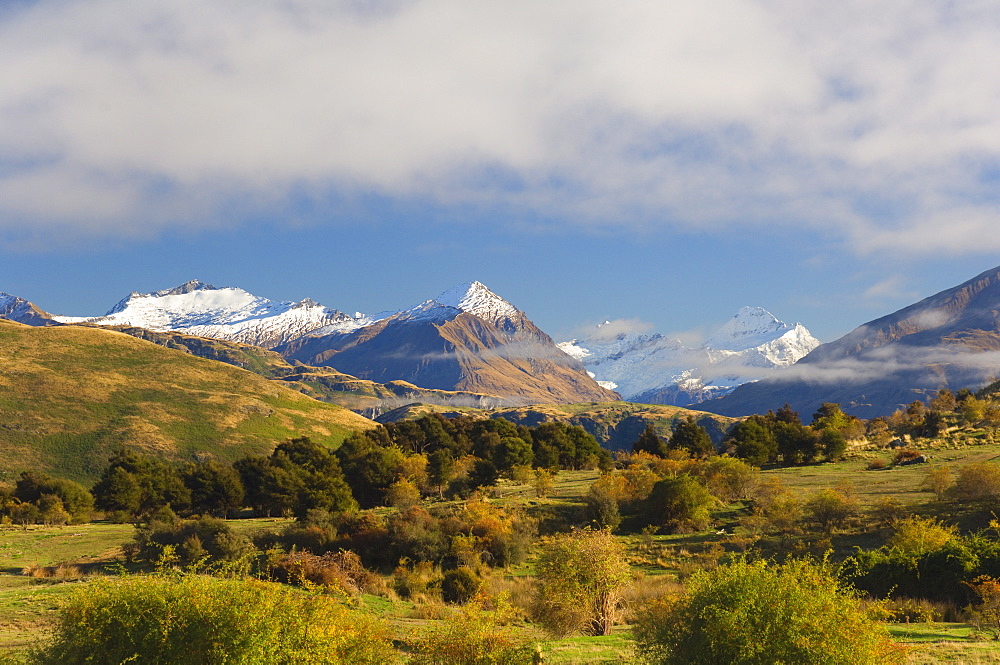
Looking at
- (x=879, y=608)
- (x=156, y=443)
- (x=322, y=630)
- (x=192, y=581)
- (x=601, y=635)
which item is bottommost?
(x=601, y=635)

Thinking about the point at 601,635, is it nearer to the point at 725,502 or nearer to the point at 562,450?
the point at 725,502

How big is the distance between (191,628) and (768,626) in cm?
1870

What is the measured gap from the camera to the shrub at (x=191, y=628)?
76.2 feet

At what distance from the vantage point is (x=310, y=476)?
93.4m

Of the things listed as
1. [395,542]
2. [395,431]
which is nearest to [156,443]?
[395,431]

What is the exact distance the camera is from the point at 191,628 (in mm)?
23656

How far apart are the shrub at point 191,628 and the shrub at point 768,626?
39.0ft

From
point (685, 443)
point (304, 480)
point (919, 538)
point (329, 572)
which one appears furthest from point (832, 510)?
point (685, 443)

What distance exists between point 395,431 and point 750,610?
117 meters

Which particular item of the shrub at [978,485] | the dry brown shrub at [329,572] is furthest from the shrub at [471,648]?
the shrub at [978,485]

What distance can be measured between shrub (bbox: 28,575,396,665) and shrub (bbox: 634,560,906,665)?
11902mm

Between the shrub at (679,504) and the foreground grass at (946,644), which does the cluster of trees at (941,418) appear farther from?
the foreground grass at (946,644)

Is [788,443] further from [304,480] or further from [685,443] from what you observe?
[304,480]

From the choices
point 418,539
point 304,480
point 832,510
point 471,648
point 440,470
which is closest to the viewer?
point 471,648
